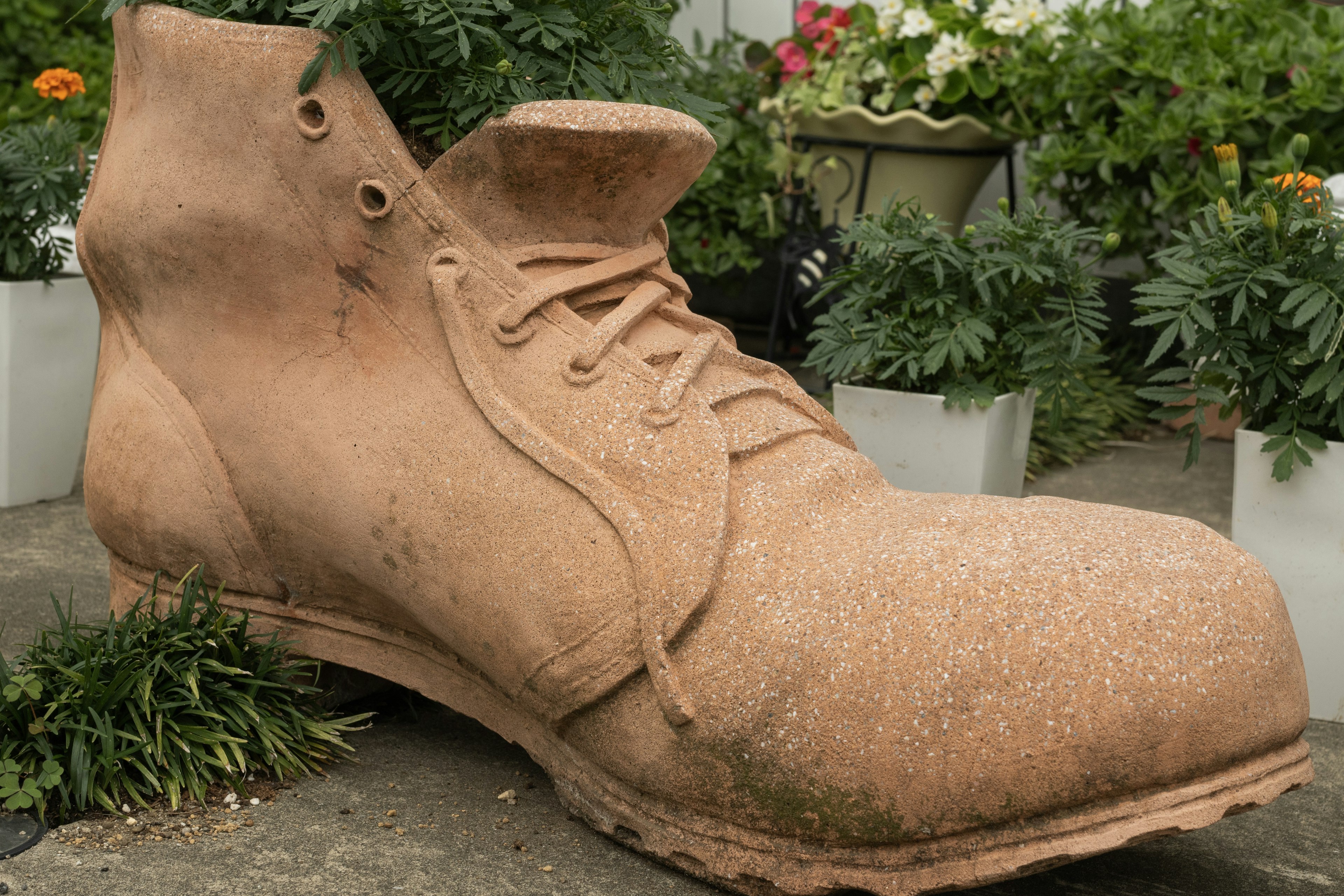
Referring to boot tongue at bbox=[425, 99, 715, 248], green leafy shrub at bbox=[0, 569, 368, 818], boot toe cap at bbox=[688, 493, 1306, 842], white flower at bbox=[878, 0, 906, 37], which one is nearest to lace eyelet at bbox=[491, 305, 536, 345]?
boot tongue at bbox=[425, 99, 715, 248]

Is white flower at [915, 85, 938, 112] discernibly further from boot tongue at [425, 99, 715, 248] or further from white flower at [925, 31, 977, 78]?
boot tongue at [425, 99, 715, 248]

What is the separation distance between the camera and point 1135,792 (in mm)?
1381

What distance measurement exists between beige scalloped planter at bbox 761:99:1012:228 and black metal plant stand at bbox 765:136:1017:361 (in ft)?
0.04

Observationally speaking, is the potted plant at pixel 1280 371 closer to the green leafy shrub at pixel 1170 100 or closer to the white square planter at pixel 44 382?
the green leafy shrub at pixel 1170 100

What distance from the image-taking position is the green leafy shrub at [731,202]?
15.0ft

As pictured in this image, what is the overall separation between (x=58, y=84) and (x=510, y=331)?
2329 mm

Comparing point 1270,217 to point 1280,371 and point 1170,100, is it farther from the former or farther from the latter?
point 1170,100

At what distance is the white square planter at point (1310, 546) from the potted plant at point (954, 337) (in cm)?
38

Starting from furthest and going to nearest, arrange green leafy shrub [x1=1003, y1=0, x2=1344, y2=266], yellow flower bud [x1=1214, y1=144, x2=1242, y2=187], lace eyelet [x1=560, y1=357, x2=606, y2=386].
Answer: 1. green leafy shrub [x1=1003, y1=0, x2=1344, y2=266]
2. yellow flower bud [x1=1214, y1=144, x2=1242, y2=187]
3. lace eyelet [x1=560, y1=357, x2=606, y2=386]

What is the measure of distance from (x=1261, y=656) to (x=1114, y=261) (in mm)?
3832

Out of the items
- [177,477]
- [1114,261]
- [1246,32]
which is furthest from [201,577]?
[1114,261]

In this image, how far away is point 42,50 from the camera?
4871 mm

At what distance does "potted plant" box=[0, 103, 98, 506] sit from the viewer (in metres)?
2.78

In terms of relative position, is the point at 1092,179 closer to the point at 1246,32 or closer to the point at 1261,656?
the point at 1246,32
